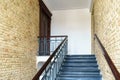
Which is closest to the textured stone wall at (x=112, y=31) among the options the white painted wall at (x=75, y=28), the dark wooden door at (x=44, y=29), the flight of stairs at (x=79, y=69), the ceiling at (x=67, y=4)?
the flight of stairs at (x=79, y=69)

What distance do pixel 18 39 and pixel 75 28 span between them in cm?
479

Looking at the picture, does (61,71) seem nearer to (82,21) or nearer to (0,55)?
(0,55)

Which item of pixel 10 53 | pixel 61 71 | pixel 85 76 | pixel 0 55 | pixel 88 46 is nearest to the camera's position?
pixel 0 55

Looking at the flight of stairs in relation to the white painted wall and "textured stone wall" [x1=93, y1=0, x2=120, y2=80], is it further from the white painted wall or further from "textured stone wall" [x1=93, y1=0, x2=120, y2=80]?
the white painted wall

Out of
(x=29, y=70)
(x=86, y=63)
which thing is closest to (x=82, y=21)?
(x=86, y=63)

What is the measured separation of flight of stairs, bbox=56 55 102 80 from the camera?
508cm

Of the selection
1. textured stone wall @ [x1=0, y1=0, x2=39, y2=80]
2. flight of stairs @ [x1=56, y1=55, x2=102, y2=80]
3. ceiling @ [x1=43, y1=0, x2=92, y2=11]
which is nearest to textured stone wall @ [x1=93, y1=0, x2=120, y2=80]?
flight of stairs @ [x1=56, y1=55, x2=102, y2=80]

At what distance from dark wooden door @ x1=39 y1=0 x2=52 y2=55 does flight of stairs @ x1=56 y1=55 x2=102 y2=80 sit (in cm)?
128

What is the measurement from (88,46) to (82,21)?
1.37 m

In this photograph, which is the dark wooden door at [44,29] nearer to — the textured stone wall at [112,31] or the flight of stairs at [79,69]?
the flight of stairs at [79,69]

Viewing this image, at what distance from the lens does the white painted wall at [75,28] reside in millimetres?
9320

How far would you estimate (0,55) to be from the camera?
13.7 ft

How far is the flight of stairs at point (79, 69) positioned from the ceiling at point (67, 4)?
3223mm

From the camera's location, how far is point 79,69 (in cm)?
561
